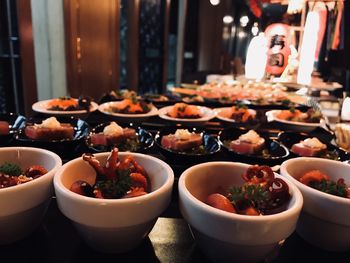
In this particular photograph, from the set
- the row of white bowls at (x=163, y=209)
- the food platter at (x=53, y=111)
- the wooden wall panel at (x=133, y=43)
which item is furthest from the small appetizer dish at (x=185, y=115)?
the wooden wall panel at (x=133, y=43)

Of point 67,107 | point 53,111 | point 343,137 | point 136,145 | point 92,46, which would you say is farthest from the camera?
point 92,46

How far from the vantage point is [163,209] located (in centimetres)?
112

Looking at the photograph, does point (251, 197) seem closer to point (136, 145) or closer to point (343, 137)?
point (136, 145)

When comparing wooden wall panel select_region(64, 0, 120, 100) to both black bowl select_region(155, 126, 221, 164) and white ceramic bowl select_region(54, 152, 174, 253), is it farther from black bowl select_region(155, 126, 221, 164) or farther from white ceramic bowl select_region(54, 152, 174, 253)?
white ceramic bowl select_region(54, 152, 174, 253)

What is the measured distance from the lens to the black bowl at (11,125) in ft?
6.61

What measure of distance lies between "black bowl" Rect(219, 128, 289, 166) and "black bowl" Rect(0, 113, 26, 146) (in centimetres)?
139

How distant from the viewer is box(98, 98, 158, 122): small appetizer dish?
2.98 m

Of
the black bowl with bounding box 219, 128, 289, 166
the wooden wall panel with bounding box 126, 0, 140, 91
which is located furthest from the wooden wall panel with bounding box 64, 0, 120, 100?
the black bowl with bounding box 219, 128, 289, 166

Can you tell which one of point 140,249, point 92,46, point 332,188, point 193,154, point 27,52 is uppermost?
point 92,46

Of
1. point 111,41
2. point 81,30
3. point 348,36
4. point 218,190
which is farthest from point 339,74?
point 218,190

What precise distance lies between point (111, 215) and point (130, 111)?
6.99 feet

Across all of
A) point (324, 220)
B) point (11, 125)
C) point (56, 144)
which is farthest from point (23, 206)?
point (11, 125)

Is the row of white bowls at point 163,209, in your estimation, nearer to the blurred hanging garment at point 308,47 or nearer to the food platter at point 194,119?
the food platter at point 194,119

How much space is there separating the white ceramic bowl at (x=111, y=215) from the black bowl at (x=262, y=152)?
0.92 metres
